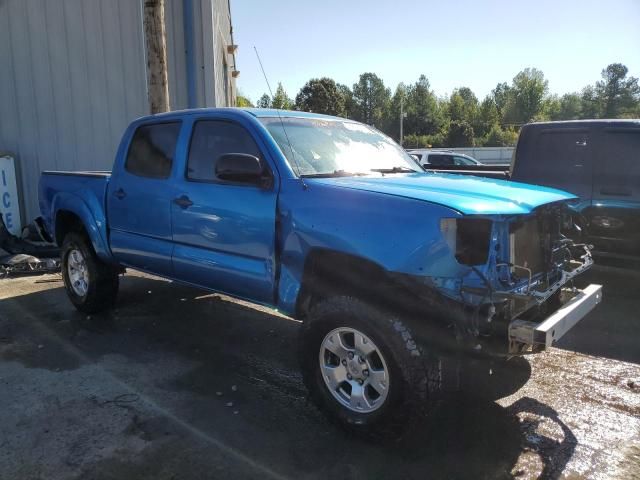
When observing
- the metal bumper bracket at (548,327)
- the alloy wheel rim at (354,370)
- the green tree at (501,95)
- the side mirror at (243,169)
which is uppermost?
the green tree at (501,95)

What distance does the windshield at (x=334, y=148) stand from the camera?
12.9 ft

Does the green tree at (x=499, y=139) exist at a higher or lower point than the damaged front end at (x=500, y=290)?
higher

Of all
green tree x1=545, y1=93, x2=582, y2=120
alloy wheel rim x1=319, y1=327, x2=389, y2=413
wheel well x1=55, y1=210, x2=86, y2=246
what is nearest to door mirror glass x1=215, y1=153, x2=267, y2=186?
alloy wheel rim x1=319, y1=327, x2=389, y2=413

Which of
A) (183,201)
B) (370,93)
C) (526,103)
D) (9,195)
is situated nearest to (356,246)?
(183,201)

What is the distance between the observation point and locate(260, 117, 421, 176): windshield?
12.9 ft

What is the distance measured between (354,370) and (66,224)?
14.3 feet

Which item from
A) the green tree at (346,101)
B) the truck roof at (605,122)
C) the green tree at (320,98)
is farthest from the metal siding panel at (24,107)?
the green tree at (346,101)

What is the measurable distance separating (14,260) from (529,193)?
24.0ft

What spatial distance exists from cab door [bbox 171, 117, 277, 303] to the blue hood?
1.62ft

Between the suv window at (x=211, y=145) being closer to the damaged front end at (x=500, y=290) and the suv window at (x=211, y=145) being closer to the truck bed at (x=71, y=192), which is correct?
the truck bed at (x=71, y=192)

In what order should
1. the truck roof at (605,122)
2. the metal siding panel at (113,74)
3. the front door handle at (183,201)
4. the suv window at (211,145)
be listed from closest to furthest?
the suv window at (211,145) → the front door handle at (183,201) → the truck roof at (605,122) → the metal siding panel at (113,74)

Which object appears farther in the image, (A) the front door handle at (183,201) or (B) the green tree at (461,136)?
(B) the green tree at (461,136)

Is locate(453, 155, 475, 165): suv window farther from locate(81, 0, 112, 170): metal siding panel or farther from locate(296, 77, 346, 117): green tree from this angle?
locate(296, 77, 346, 117): green tree

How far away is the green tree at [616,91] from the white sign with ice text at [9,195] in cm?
11615
